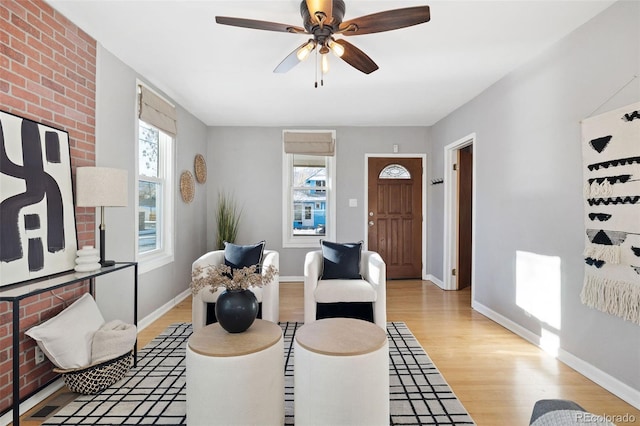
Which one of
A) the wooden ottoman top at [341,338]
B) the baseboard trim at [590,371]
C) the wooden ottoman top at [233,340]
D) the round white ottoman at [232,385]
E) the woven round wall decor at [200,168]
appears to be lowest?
the baseboard trim at [590,371]

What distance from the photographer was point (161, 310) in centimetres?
345

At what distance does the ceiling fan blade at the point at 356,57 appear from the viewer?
2049mm

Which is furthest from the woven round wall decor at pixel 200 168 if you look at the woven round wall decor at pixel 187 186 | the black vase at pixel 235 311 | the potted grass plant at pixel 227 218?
the black vase at pixel 235 311

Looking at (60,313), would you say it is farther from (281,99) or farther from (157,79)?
(281,99)

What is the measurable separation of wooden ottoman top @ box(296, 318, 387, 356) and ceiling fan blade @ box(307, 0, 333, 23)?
174cm

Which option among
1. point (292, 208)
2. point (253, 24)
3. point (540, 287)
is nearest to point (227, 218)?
point (292, 208)

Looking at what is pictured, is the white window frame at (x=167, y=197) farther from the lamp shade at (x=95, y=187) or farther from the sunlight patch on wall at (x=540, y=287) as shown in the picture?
the sunlight patch on wall at (x=540, y=287)

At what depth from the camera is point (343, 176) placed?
503cm

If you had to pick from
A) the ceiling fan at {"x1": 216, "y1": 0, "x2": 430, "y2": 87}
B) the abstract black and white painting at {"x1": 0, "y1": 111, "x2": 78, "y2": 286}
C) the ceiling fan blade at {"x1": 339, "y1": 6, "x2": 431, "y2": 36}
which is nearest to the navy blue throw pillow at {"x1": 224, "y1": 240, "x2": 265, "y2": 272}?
the abstract black and white painting at {"x1": 0, "y1": 111, "x2": 78, "y2": 286}

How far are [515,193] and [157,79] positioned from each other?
3.67 m

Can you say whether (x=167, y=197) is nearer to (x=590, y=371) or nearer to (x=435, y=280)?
(x=435, y=280)

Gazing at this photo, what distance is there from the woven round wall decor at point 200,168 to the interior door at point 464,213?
3.67 meters

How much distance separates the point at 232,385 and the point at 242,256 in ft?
5.54

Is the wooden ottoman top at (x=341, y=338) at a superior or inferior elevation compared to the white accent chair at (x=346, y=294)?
superior
